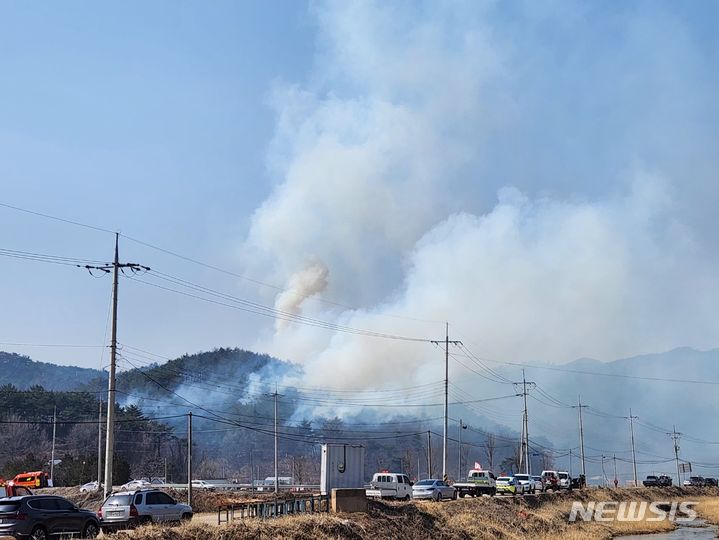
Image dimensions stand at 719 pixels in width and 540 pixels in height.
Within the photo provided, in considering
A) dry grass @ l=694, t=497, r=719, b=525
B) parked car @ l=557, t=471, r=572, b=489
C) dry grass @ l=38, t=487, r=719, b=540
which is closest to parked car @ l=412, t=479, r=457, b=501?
dry grass @ l=38, t=487, r=719, b=540

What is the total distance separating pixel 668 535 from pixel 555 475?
2423 cm

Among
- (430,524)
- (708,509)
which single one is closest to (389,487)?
(430,524)

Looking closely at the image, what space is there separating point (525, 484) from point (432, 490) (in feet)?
71.5

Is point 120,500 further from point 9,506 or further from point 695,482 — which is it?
point 695,482

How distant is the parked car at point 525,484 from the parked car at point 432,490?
1475 cm

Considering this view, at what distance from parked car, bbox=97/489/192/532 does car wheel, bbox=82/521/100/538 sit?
134 centimetres

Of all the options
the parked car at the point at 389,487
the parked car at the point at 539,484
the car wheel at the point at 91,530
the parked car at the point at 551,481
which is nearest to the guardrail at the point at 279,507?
the car wheel at the point at 91,530

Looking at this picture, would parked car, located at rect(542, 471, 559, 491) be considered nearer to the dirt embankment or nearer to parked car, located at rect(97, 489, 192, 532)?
the dirt embankment

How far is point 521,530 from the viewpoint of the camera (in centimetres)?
5972

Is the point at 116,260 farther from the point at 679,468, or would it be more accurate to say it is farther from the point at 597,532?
the point at 679,468

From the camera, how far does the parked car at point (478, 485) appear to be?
7194 centimetres

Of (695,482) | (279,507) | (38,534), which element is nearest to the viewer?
(38,534)

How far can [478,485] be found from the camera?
72312mm

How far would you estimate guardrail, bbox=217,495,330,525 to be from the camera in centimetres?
4156
